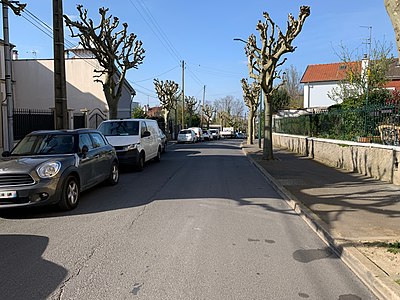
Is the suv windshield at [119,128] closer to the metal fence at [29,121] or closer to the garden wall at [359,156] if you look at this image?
the metal fence at [29,121]

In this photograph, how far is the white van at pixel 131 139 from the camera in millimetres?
13094

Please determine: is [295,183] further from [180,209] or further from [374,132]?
[180,209]

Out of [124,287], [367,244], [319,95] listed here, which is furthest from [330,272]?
[319,95]

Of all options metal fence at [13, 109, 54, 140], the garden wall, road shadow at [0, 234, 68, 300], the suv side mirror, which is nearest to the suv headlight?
the suv side mirror

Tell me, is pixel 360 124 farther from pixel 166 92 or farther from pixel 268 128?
pixel 166 92

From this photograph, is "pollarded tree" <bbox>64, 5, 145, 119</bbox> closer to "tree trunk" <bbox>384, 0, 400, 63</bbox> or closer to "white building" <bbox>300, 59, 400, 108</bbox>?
"tree trunk" <bbox>384, 0, 400, 63</bbox>

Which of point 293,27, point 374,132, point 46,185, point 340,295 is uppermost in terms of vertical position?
point 293,27

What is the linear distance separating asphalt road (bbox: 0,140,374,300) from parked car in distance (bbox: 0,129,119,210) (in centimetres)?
40

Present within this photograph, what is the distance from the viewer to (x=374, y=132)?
1195 centimetres

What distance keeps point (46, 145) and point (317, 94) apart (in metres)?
49.3

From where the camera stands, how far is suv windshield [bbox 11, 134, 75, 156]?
802 centimetres

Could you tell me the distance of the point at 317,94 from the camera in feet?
172

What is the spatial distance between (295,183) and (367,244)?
5524 mm

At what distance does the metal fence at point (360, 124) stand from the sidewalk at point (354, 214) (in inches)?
54.6
